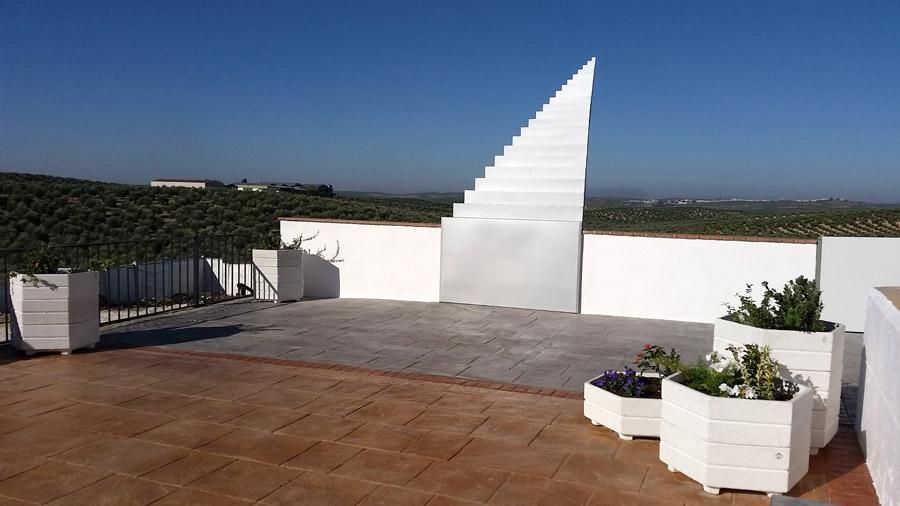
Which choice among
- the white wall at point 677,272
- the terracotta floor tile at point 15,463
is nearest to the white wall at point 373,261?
the white wall at point 677,272

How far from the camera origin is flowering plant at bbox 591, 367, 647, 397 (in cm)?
473

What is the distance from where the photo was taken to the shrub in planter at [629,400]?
461 centimetres

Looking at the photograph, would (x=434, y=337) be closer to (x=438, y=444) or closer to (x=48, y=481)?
(x=438, y=444)

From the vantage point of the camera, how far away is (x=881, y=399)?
3.74 m

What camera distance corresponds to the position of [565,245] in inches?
392

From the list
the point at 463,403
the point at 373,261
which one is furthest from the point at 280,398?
the point at 373,261

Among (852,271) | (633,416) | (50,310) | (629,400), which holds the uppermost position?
(852,271)

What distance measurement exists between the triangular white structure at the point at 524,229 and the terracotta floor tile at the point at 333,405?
16.8 feet

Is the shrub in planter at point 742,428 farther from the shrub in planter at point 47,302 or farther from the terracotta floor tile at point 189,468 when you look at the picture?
the shrub in planter at point 47,302

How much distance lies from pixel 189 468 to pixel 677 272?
23.6 feet

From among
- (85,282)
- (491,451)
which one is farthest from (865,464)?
(85,282)

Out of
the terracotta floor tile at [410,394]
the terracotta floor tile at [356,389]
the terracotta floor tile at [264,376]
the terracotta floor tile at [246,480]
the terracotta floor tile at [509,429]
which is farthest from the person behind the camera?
the terracotta floor tile at [264,376]

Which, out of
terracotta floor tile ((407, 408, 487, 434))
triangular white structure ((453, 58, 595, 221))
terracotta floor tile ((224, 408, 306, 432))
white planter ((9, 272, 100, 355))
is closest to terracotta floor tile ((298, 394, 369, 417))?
terracotta floor tile ((224, 408, 306, 432))

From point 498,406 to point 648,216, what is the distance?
4416 cm
